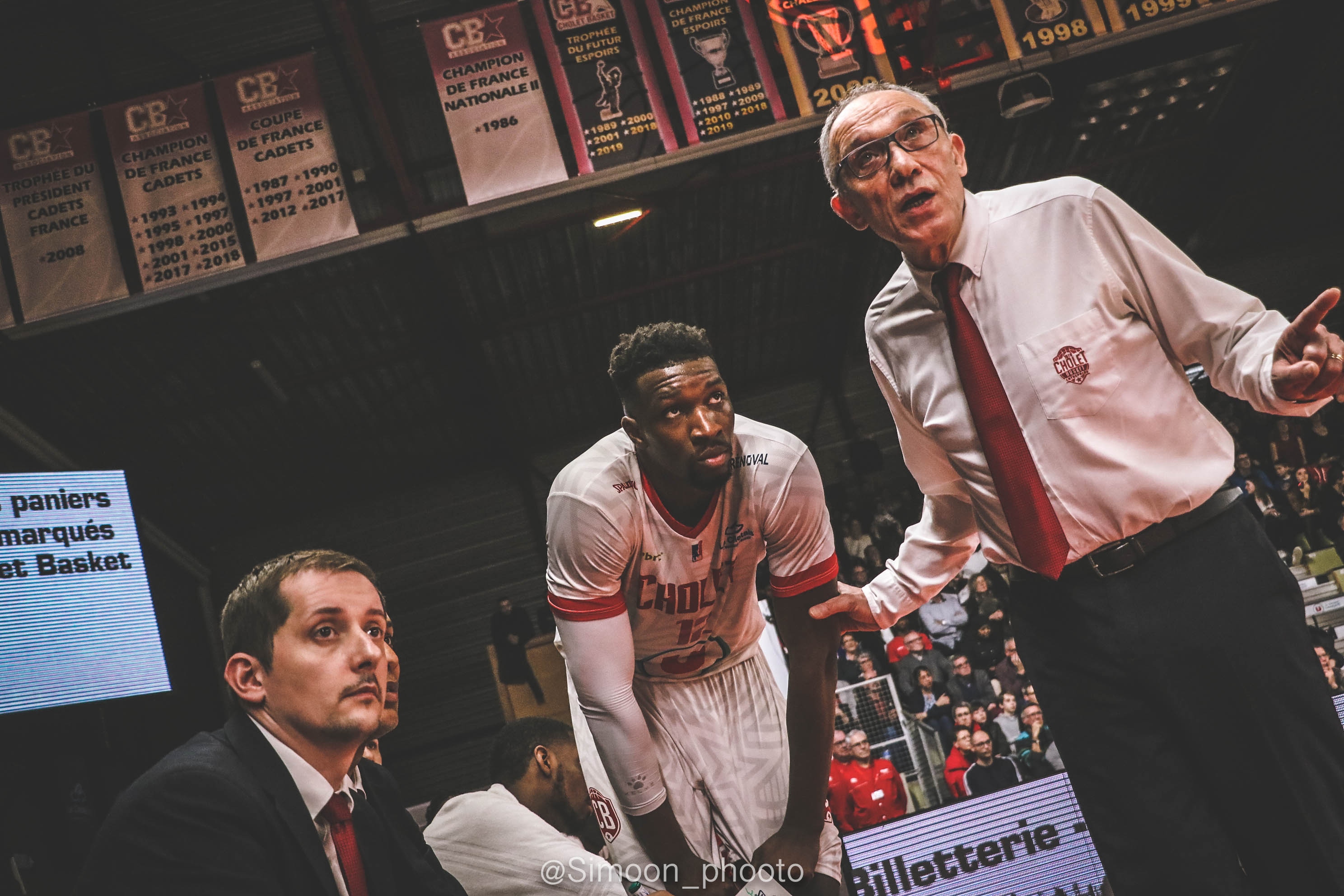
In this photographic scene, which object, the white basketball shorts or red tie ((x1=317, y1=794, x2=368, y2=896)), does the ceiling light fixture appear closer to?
the white basketball shorts

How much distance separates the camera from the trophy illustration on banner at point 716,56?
7.86 m

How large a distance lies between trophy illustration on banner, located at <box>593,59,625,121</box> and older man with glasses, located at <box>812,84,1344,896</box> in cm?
570

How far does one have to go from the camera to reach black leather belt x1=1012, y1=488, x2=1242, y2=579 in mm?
2066

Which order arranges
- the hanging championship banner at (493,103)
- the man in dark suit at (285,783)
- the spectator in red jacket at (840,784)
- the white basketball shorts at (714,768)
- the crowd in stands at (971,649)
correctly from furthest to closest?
1. the crowd in stands at (971,649)
2. the spectator in red jacket at (840,784)
3. the hanging championship banner at (493,103)
4. the white basketball shorts at (714,768)
5. the man in dark suit at (285,783)

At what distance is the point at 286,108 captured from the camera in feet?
25.9

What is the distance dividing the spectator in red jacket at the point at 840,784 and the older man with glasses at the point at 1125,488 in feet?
20.9

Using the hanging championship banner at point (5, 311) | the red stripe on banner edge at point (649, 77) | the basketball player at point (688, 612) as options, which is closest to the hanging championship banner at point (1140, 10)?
the red stripe on banner edge at point (649, 77)

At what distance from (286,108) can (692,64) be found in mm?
3344

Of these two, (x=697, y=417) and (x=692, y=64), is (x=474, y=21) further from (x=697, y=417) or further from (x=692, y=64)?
(x=697, y=417)

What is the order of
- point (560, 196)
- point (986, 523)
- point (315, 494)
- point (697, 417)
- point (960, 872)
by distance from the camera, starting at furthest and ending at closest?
point (315, 494) → point (560, 196) → point (960, 872) → point (697, 417) → point (986, 523)

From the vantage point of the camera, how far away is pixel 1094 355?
2.16 meters

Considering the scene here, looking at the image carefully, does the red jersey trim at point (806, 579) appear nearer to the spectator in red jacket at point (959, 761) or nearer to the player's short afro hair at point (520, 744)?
the player's short afro hair at point (520, 744)

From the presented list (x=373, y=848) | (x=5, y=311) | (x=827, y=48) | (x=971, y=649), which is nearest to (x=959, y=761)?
(x=971, y=649)

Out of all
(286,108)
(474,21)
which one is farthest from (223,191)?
(474,21)
